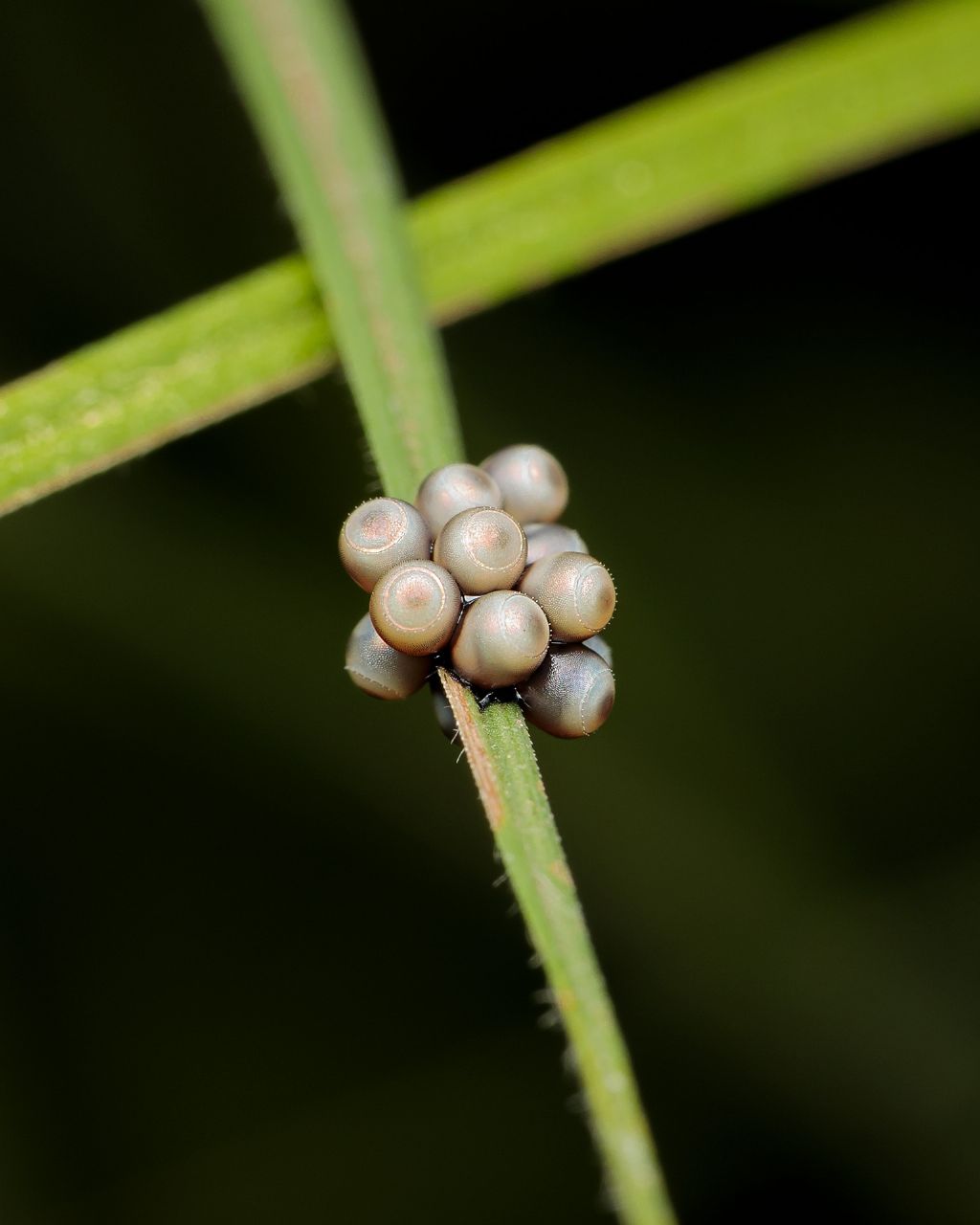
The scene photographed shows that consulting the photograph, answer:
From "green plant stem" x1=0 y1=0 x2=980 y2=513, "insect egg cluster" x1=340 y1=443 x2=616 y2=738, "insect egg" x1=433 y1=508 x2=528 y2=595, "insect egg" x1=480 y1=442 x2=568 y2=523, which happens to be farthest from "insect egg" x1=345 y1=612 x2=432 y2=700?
"green plant stem" x1=0 y1=0 x2=980 y2=513

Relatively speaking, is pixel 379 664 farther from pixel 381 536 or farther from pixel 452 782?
pixel 452 782

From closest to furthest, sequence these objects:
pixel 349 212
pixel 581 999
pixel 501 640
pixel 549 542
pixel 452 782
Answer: pixel 581 999 < pixel 501 640 < pixel 549 542 < pixel 349 212 < pixel 452 782

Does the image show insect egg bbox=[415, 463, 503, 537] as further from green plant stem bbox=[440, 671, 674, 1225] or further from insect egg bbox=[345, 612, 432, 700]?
green plant stem bbox=[440, 671, 674, 1225]

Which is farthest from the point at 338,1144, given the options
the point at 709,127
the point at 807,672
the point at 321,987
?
the point at 709,127

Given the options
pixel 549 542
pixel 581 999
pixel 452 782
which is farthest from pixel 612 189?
pixel 452 782

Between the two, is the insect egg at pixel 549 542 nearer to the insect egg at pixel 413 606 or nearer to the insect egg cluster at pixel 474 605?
the insect egg cluster at pixel 474 605
